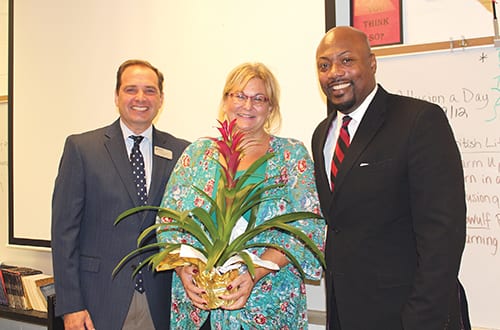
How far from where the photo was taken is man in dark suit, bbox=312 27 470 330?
1.66 m

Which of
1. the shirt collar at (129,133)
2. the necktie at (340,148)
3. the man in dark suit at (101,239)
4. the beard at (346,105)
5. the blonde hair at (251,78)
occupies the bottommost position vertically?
the man in dark suit at (101,239)

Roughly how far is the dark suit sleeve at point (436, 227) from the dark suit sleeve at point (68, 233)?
4.76 ft

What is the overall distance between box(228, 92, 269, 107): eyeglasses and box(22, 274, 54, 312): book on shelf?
7.18 feet

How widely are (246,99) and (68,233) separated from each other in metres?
1.00

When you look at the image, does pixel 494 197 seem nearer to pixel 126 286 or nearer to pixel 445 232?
pixel 445 232

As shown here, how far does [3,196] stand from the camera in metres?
4.25

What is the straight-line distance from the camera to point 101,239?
2.48 metres

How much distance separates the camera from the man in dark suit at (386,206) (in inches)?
65.2

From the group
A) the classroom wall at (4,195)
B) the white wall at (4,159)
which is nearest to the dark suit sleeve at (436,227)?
the classroom wall at (4,195)

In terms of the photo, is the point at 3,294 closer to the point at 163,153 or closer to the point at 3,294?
the point at 3,294

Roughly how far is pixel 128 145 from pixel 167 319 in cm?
81

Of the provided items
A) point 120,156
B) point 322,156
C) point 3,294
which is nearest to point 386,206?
point 322,156

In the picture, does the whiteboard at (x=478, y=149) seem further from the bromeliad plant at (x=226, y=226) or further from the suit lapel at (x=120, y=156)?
the suit lapel at (x=120, y=156)

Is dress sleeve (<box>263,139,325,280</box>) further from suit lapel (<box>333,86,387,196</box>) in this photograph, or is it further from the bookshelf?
the bookshelf
